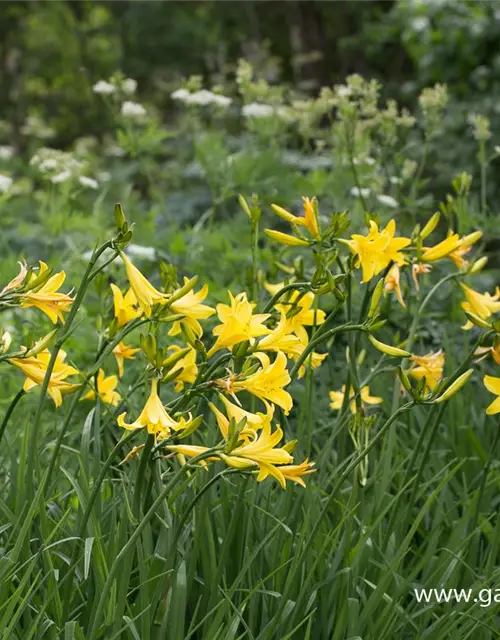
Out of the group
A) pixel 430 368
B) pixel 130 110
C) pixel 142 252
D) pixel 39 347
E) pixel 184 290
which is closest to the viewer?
pixel 184 290

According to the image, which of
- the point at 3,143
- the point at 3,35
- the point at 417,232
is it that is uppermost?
the point at 417,232

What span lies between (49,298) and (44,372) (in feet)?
0.46

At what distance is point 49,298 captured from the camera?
172 centimetres

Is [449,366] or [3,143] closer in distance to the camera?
[449,366]

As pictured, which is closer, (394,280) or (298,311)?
(298,311)

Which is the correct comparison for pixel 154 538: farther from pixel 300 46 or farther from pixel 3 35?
pixel 3 35

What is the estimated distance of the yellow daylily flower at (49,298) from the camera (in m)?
1.71

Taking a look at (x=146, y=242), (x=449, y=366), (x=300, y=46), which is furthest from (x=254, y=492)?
(x=300, y=46)

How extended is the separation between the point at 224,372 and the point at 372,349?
1554mm

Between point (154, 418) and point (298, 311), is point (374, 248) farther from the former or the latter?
point (154, 418)

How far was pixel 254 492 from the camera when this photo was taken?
2.08 meters

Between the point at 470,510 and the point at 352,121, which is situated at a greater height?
the point at 352,121

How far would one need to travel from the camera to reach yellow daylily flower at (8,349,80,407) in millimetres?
1770

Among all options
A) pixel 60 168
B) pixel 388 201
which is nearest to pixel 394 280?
pixel 388 201
